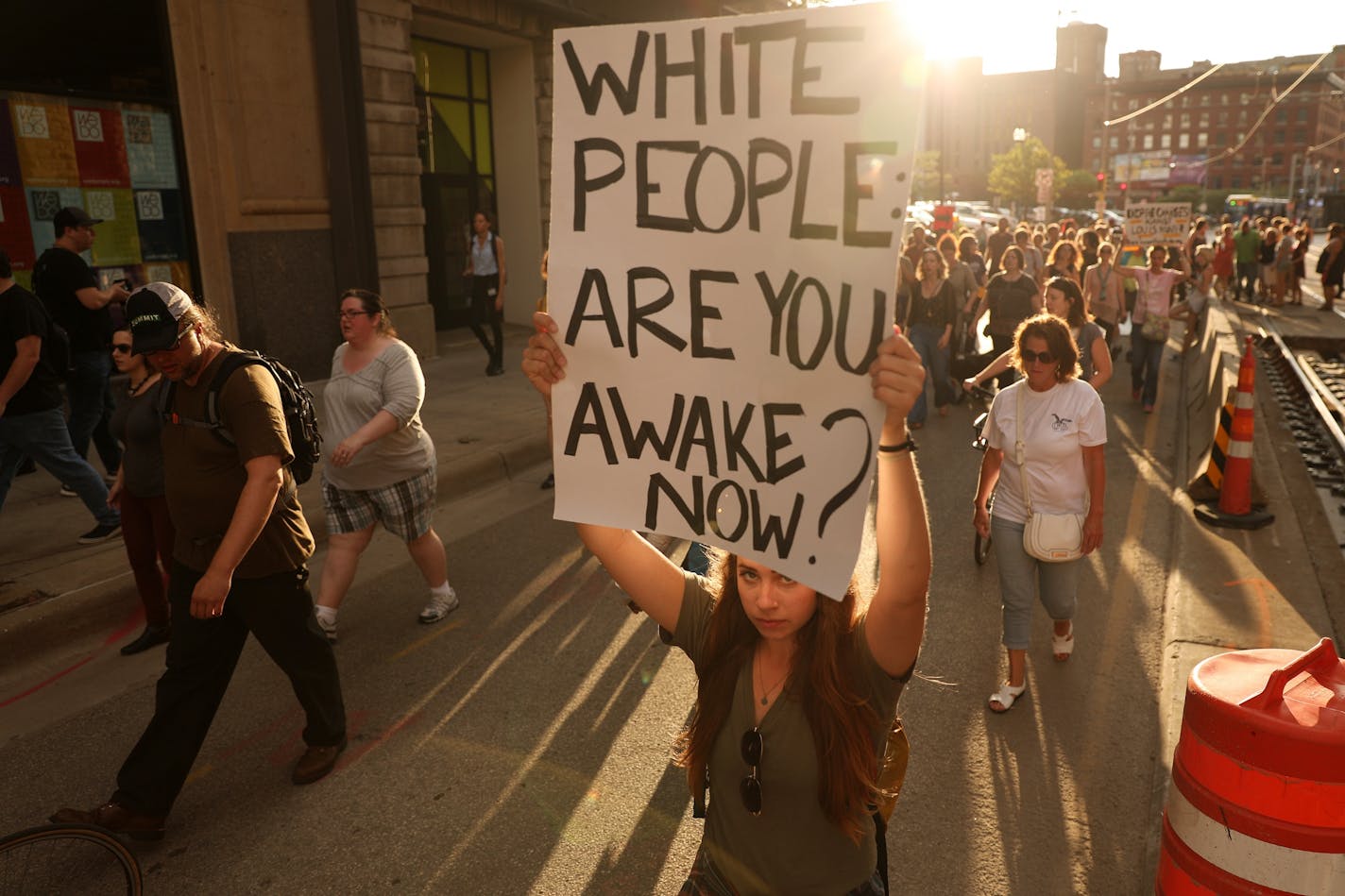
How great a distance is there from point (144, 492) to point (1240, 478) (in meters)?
7.11

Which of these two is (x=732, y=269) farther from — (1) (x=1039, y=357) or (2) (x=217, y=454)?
(1) (x=1039, y=357)

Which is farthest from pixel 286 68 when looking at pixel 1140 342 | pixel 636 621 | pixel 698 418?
pixel 698 418

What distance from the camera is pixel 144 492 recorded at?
5473 millimetres

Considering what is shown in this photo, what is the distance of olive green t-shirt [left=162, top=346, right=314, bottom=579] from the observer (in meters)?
3.90

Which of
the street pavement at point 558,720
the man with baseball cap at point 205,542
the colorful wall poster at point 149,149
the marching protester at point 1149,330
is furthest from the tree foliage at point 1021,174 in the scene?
the man with baseball cap at point 205,542

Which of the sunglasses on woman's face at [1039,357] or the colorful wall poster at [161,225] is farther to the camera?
the colorful wall poster at [161,225]

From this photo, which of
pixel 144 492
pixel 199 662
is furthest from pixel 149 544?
pixel 199 662

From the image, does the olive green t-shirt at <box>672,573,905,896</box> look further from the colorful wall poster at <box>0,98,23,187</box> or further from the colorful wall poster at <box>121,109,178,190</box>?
the colorful wall poster at <box>121,109,178,190</box>

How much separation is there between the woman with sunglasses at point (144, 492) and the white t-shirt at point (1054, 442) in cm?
417

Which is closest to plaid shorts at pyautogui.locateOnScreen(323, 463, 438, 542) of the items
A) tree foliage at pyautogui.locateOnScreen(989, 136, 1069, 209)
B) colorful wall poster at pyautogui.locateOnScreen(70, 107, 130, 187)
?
colorful wall poster at pyautogui.locateOnScreen(70, 107, 130, 187)

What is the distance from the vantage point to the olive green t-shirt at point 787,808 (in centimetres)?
223

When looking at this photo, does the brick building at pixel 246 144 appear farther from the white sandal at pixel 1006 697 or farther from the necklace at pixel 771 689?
the necklace at pixel 771 689

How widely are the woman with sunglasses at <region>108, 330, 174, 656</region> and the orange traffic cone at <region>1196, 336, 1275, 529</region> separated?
6.84m

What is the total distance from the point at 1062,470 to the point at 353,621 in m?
4.02
